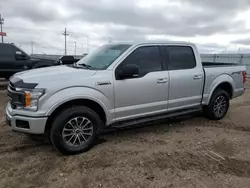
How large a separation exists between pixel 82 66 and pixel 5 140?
1960 mm

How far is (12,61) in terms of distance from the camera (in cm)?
1036

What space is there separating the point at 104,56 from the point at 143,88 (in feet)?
3.17

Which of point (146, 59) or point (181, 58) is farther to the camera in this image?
point (181, 58)

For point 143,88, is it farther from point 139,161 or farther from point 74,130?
point 74,130

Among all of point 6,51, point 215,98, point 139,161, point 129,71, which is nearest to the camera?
point 139,161

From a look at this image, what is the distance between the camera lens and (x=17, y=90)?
3602mm

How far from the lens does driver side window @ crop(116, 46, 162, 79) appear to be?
4.38 meters

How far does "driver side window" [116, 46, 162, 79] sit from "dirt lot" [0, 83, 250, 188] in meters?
1.33

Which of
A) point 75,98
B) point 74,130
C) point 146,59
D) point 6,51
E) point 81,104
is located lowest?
point 74,130

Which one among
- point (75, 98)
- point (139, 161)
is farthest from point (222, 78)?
point (75, 98)

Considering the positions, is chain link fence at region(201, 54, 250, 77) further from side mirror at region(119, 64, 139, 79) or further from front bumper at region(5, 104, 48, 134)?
front bumper at region(5, 104, 48, 134)

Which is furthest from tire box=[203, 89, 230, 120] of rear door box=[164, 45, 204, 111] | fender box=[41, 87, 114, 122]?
fender box=[41, 87, 114, 122]

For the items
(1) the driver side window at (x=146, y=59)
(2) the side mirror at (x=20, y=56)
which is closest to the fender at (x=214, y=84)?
(1) the driver side window at (x=146, y=59)

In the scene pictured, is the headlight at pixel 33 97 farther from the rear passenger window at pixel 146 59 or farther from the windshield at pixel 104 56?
the rear passenger window at pixel 146 59
